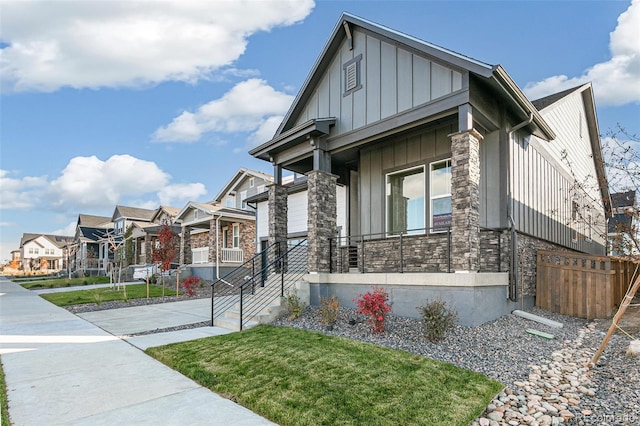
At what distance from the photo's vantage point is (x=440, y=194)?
30.6 feet

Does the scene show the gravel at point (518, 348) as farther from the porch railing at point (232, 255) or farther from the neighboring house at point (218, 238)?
the porch railing at point (232, 255)

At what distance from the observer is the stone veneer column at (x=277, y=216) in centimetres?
1111

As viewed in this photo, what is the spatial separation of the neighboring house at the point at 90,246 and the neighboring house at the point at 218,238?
1586cm

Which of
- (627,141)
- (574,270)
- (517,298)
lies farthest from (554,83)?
(517,298)

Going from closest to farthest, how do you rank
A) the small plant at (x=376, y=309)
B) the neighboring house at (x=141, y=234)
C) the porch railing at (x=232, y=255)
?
the small plant at (x=376, y=309)
the porch railing at (x=232, y=255)
the neighboring house at (x=141, y=234)

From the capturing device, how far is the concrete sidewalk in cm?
372

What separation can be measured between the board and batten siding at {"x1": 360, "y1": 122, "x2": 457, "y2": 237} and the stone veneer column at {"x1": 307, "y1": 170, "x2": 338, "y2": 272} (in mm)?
1230

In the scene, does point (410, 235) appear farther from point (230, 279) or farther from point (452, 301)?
point (230, 279)

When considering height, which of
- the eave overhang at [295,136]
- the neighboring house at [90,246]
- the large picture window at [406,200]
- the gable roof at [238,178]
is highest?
the gable roof at [238,178]

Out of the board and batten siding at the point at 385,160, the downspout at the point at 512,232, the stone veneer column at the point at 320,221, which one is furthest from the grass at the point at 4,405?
the downspout at the point at 512,232

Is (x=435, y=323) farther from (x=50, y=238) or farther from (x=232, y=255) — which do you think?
(x=50, y=238)

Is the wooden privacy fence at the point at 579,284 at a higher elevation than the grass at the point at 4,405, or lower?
higher

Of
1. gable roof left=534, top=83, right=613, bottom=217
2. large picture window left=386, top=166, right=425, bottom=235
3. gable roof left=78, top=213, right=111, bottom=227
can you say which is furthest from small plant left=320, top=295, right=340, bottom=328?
gable roof left=78, top=213, right=111, bottom=227

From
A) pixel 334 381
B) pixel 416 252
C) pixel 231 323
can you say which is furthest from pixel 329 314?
pixel 416 252
